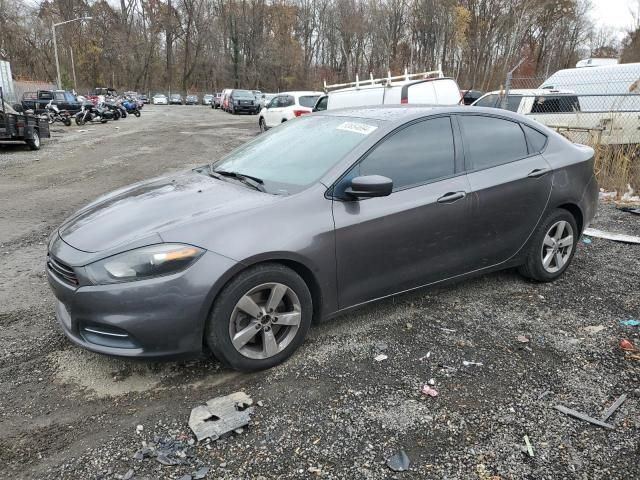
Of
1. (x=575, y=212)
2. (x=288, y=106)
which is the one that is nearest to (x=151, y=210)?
(x=575, y=212)

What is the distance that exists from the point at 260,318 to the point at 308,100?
1800 centimetres

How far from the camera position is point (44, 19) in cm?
6166

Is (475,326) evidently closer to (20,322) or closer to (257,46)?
(20,322)

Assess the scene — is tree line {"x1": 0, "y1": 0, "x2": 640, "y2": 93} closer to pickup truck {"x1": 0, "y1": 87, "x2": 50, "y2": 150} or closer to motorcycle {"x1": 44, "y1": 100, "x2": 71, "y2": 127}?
motorcycle {"x1": 44, "y1": 100, "x2": 71, "y2": 127}

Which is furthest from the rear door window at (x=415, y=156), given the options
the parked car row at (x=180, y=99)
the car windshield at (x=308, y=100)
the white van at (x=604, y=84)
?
the parked car row at (x=180, y=99)

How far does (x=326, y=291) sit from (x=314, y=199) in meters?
0.60

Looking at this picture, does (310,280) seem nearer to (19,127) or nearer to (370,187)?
(370,187)

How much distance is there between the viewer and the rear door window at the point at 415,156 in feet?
11.1

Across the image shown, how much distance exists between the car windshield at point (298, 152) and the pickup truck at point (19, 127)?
507 inches

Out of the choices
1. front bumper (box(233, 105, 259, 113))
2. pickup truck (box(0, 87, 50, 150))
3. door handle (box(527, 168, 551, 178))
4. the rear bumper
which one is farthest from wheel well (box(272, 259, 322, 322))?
front bumper (box(233, 105, 259, 113))

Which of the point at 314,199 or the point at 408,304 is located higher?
the point at 314,199

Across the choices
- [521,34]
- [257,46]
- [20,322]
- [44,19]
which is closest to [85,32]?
[44,19]

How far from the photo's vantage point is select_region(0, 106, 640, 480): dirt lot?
2350 mm

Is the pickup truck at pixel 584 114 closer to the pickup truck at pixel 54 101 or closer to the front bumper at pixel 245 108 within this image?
the pickup truck at pixel 54 101
